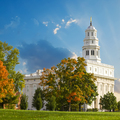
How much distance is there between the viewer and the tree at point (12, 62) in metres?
54.7

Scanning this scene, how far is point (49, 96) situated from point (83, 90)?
320 inches

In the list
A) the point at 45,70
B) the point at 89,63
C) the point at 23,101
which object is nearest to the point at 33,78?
the point at 89,63

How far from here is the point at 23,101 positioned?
5016cm

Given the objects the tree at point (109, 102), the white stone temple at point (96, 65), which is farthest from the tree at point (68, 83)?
the white stone temple at point (96, 65)

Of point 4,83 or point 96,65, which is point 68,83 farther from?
point 96,65

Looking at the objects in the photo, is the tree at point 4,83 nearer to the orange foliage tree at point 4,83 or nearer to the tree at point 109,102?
the orange foliage tree at point 4,83

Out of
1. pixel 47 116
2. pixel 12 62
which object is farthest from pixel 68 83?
pixel 47 116

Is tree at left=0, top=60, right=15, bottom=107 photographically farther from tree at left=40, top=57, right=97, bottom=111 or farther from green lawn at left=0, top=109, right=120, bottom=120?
green lawn at left=0, top=109, right=120, bottom=120

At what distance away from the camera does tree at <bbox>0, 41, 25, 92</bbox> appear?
54.7 m

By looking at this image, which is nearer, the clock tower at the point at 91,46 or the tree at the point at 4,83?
the tree at the point at 4,83

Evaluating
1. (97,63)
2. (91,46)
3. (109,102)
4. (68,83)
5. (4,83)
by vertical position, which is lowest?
(109,102)

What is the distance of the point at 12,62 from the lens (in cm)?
5525

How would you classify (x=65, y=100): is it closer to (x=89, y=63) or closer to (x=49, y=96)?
(x=49, y=96)

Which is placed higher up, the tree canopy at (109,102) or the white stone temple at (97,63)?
the white stone temple at (97,63)
